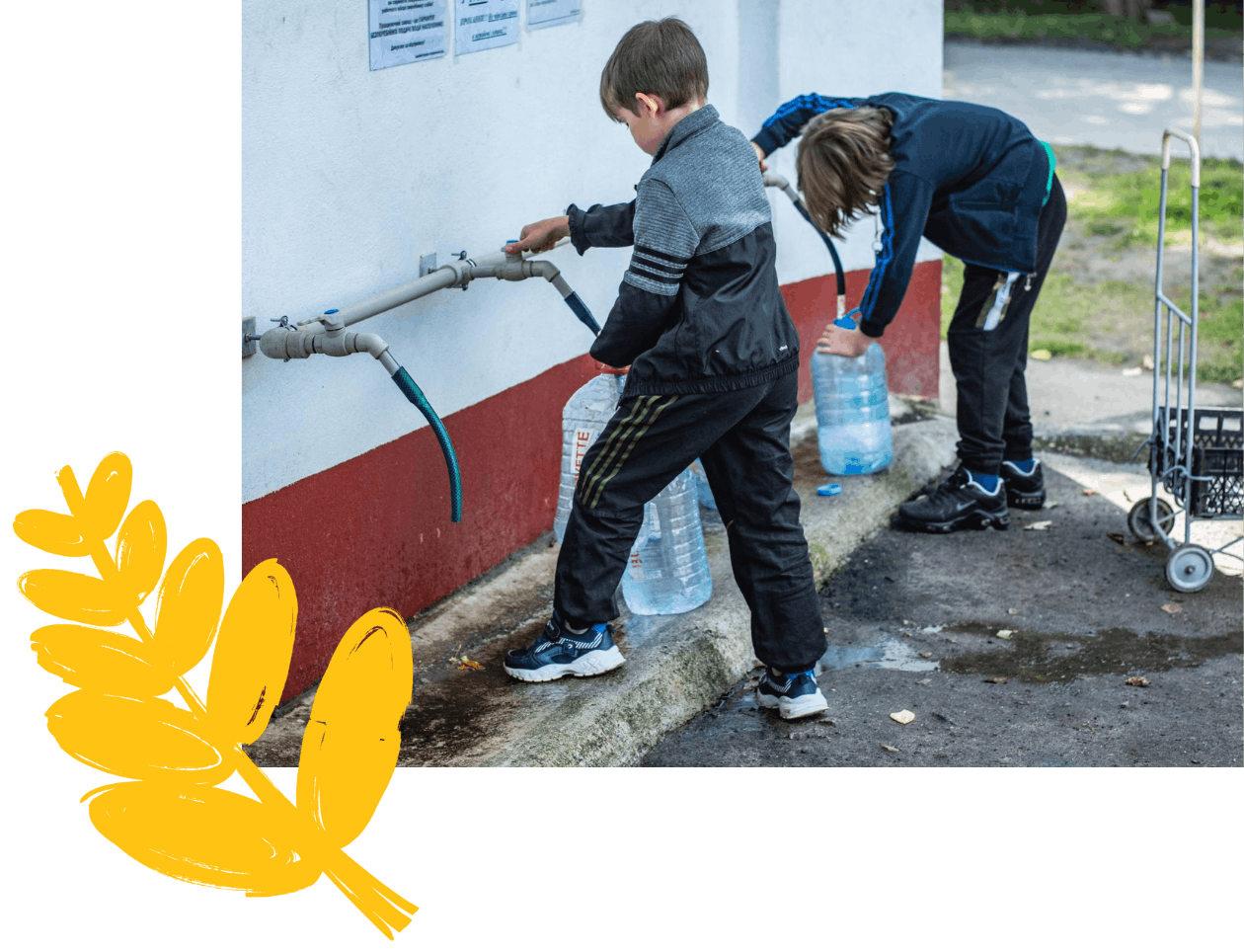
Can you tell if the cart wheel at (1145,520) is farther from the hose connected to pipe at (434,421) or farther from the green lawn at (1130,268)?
the hose connected to pipe at (434,421)

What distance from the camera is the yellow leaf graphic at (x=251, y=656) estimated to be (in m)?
→ 2.93

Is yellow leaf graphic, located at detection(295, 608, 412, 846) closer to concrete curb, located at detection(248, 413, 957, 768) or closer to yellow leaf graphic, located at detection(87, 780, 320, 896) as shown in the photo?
yellow leaf graphic, located at detection(87, 780, 320, 896)

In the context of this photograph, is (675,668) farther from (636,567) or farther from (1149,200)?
(1149,200)

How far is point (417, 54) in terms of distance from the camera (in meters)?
3.90

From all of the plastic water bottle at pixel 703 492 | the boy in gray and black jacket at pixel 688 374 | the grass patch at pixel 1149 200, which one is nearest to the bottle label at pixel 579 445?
the boy in gray and black jacket at pixel 688 374

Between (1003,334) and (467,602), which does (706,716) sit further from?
(1003,334)

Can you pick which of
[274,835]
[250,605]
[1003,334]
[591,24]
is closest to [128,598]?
[250,605]

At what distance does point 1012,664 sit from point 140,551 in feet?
8.76

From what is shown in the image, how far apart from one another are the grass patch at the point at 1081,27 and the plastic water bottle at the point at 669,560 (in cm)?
1417

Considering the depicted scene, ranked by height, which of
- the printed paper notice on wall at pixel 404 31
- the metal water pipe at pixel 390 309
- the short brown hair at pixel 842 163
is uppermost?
the printed paper notice on wall at pixel 404 31

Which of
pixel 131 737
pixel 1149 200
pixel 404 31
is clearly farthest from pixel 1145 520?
pixel 1149 200

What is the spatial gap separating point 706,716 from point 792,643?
37 centimetres

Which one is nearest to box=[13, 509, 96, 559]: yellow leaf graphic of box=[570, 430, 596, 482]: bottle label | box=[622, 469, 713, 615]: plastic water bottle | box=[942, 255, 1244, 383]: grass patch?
box=[570, 430, 596, 482]: bottle label

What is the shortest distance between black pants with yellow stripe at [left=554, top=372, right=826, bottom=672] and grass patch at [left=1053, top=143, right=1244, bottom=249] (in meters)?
5.99
